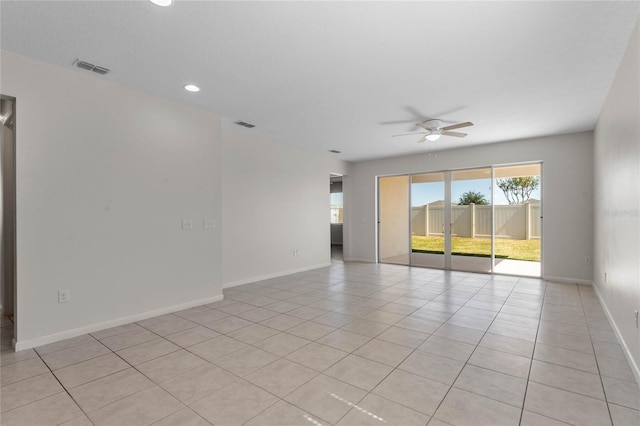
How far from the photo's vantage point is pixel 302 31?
2.45 metres

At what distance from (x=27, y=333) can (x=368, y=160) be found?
7153 mm

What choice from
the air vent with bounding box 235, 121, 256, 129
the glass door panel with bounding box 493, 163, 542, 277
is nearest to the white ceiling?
the air vent with bounding box 235, 121, 256, 129

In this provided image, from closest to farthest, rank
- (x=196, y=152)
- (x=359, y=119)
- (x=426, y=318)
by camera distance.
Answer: (x=426, y=318) → (x=196, y=152) → (x=359, y=119)

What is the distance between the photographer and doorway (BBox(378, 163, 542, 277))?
6449 millimetres

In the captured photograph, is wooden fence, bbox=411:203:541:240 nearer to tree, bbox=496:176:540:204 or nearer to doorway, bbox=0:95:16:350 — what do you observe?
tree, bbox=496:176:540:204

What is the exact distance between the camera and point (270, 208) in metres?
6.07

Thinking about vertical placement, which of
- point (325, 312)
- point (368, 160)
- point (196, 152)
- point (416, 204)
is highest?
point (368, 160)

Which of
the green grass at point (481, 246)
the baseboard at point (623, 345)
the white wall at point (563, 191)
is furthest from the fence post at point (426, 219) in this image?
the baseboard at point (623, 345)

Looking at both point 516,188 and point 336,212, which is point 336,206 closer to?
point 336,212

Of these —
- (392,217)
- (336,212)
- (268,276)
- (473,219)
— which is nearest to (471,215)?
(473,219)

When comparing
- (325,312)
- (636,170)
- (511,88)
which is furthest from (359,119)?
(636,170)

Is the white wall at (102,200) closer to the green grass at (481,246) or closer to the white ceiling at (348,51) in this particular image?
the white ceiling at (348,51)

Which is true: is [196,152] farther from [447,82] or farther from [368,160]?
[368,160]

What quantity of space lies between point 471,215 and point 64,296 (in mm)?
7124
